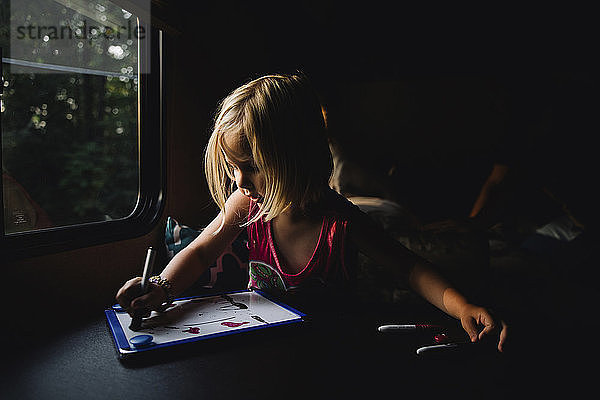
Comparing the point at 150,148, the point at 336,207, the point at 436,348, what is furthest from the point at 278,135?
the point at 150,148

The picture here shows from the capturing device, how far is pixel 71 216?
1.57m

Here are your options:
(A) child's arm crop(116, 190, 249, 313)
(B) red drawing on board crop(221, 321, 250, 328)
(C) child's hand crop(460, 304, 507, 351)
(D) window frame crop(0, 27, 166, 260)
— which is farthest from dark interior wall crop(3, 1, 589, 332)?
(C) child's hand crop(460, 304, 507, 351)

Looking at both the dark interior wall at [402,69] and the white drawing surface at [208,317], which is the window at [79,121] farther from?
the dark interior wall at [402,69]

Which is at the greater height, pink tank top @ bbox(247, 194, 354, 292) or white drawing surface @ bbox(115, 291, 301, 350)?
pink tank top @ bbox(247, 194, 354, 292)

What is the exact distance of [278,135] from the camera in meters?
1.11

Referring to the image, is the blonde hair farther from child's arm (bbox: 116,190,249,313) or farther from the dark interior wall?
the dark interior wall

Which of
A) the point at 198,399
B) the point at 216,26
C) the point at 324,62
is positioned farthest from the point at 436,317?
the point at 324,62

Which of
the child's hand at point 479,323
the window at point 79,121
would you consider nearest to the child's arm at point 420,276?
the child's hand at point 479,323

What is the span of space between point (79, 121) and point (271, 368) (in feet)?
4.56

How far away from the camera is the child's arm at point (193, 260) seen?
39.7 inches

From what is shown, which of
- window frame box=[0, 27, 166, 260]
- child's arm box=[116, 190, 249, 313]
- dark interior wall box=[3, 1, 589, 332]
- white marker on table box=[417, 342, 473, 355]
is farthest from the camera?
dark interior wall box=[3, 1, 589, 332]

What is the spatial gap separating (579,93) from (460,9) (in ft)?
6.14

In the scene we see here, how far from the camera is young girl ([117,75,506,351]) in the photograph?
1101mm

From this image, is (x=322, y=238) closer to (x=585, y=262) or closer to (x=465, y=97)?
(x=585, y=262)
